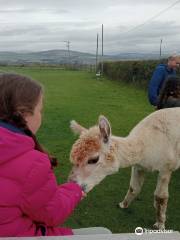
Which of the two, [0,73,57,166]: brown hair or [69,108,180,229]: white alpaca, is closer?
[0,73,57,166]: brown hair

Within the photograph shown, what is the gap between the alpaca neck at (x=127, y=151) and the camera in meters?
4.76

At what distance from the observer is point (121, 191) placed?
6840mm

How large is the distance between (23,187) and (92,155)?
6.73ft

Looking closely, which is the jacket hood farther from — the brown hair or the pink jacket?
the brown hair

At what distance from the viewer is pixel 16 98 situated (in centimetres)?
244

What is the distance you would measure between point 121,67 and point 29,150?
1515 inches

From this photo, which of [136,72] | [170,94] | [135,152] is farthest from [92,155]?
[136,72]

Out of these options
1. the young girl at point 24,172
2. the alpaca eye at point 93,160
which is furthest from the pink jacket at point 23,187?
the alpaca eye at point 93,160

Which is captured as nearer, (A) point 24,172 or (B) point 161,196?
(A) point 24,172

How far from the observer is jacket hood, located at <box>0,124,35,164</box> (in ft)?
7.45

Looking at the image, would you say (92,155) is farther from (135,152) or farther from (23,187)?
(23,187)

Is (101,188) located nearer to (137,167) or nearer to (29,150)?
(137,167)

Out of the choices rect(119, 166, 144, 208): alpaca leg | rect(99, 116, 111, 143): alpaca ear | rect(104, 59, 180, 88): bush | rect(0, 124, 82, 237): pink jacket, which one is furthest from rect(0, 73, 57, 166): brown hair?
rect(104, 59, 180, 88): bush

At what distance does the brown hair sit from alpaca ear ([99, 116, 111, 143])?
1588 millimetres
